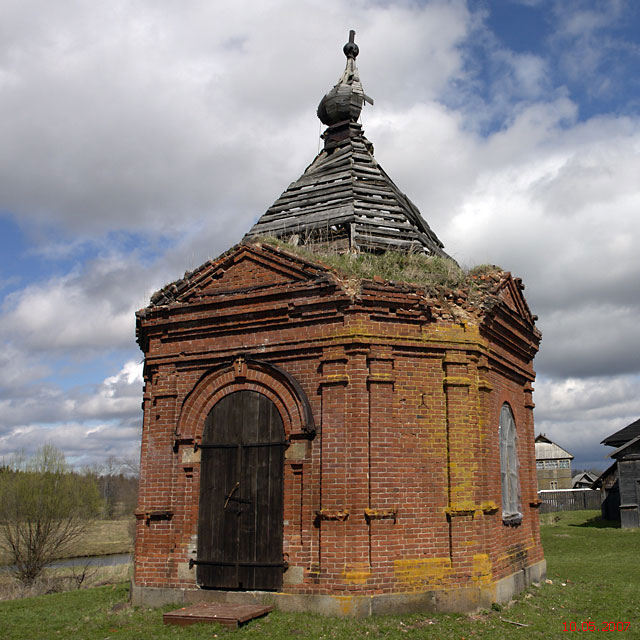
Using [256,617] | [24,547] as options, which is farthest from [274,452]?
[24,547]

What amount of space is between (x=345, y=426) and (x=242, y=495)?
77.8 inches

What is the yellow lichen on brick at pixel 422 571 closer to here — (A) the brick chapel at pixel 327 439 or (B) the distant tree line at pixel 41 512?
(A) the brick chapel at pixel 327 439

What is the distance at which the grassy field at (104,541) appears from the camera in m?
32.3

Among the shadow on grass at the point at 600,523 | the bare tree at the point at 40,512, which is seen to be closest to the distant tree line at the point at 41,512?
the bare tree at the point at 40,512

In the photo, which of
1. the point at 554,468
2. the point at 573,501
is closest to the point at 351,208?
the point at 573,501

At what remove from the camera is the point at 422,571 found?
873 cm

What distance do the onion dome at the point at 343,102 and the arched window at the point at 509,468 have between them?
8.42m

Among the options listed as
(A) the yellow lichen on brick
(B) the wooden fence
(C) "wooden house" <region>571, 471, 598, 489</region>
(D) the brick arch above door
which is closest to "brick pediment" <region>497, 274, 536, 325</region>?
(D) the brick arch above door

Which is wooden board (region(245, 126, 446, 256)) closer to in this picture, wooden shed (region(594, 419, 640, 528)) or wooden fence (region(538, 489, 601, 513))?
wooden shed (region(594, 419, 640, 528))

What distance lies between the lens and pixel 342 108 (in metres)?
15.6

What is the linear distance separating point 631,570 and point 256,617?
9696 mm

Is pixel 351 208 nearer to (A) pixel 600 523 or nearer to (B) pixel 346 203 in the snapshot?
(B) pixel 346 203

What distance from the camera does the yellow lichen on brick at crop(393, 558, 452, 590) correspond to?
863 centimetres

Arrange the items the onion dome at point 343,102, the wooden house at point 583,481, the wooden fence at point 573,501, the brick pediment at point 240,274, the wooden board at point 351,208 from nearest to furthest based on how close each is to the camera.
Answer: the brick pediment at point 240,274 < the wooden board at point 351,208 < the onion dome at point 343,102 < the wooden fence at point 573,501 < the wooden house at point 583,481
